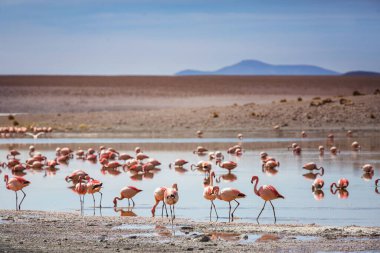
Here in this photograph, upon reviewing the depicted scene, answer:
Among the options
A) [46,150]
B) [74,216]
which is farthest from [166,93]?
[74,216]

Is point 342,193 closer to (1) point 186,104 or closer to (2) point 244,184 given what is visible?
(2) point 244,184

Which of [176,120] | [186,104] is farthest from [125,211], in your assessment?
[186,104]

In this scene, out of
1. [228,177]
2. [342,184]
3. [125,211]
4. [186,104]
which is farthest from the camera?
[186,104]

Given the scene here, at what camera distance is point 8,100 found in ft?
195

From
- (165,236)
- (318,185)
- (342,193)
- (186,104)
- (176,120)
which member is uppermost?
(186,104)

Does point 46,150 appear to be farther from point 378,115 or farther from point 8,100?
point 8,100

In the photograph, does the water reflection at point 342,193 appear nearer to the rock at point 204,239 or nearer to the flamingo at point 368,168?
the flamingo at point 368,168

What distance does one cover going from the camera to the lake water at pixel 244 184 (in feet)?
39.5

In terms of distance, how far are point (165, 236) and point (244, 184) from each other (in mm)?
6110

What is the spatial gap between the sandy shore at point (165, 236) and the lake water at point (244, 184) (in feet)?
3.13

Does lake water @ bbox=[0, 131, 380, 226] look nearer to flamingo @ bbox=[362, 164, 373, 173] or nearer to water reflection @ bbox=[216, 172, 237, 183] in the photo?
water reflection @ bbox=[216, 172, 237, 183]

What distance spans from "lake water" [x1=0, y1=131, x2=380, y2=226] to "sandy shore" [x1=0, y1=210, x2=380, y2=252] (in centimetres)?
95

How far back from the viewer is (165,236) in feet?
32.7

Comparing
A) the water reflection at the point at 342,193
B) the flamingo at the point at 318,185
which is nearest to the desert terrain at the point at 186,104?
the flamingo at the point at 318,185
